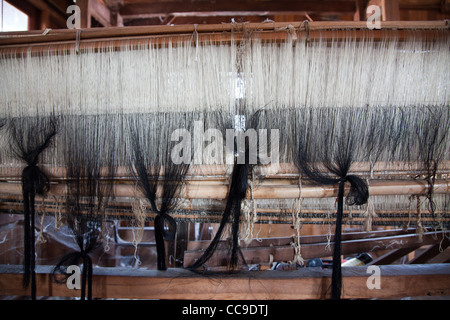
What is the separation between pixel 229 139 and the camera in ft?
2.84

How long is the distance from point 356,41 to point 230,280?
930 millimetres

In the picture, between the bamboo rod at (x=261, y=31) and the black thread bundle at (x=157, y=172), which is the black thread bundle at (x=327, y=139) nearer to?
the bamboo rod at (x=261, y=31)

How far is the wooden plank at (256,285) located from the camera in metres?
0.87

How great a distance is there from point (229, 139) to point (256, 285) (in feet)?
1.67

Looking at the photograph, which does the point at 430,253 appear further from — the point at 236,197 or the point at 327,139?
the point at 236,197

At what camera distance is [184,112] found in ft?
2.97

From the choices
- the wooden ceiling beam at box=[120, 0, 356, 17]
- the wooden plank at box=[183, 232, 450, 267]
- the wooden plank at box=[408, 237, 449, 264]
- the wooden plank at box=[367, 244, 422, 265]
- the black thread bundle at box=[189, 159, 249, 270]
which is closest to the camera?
the black thread bundle at box=[189, 159, 249, 270]

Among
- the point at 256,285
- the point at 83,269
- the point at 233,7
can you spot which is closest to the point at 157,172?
the point at 83,269

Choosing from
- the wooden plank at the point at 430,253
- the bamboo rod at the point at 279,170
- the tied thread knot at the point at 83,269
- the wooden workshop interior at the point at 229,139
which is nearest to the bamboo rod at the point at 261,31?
the wooden workshop interior at the point at 229,139

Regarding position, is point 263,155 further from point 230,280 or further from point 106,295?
point 106,295

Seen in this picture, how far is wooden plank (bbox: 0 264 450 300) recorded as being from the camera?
34.4 inches

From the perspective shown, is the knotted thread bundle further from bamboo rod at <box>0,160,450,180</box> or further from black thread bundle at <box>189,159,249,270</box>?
black thread bundle at <box>189,159,249,270</box>

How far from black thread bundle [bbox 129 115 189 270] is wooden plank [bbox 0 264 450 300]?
0.28 ft

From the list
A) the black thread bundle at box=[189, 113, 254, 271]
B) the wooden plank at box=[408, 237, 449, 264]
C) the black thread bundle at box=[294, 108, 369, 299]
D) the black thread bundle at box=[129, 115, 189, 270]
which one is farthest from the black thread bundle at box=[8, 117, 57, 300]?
the wooden plank at box=[408, 237, 449, 264]
